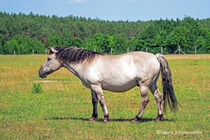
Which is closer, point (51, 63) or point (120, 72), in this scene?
point (120, 72)

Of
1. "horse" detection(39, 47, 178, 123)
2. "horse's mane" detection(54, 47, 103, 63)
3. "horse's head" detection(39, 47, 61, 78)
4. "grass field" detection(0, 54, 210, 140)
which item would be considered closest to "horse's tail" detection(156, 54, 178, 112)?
"horse" detection(39, 47, 178, 123)

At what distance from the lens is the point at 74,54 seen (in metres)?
10.4

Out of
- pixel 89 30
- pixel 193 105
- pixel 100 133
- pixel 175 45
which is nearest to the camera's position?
pixel 100 133

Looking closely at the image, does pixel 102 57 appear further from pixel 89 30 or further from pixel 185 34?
pixel 89 30

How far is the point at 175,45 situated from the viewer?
76125 mm

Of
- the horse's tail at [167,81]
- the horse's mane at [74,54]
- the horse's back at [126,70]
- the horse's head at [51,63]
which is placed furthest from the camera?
the horse's head at [51,63]

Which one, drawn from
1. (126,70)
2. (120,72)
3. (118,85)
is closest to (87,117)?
(118,85)

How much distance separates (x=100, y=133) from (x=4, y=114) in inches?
176

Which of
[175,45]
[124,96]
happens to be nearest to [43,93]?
[124,96]

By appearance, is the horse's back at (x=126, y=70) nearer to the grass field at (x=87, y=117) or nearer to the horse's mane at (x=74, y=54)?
the horse's mane at (x=74, y=54)

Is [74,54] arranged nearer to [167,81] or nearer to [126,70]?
[126,70]

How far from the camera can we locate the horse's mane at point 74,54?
1019 centimetres

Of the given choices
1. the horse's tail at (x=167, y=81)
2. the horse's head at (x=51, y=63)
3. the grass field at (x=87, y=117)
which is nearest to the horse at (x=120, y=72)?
the horse's tail at (x=167, y=81)

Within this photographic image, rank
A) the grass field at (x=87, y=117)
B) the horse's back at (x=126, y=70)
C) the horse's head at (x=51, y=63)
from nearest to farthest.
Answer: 1. the grass field at (x=87, y=117)
2. the horse's back at (x=126, y=70)
3. the horse's head at (x=51, y=63)
